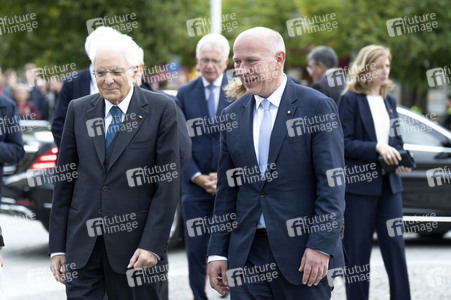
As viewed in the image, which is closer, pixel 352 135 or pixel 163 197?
pixel 163 197

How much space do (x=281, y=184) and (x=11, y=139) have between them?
3369 millimetres

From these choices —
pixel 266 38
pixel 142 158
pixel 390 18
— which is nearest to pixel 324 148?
pixel 266 38

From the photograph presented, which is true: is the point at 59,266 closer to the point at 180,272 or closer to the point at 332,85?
the point at 332,85

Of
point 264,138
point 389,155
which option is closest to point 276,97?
point 264,138

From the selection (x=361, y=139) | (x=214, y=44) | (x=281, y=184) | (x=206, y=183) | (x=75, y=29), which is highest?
(x=75, y=29)

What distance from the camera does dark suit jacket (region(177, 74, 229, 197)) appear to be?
737 centimetres

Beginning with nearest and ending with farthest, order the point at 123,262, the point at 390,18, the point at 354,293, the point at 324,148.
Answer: the point at 324,148 < the point at 123,262 < the point at 354,293 < the point at 390,18

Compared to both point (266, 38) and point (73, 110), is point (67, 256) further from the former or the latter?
point (266, 38)

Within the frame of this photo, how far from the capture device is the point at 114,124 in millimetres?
4789

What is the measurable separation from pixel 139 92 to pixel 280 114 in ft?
3.09

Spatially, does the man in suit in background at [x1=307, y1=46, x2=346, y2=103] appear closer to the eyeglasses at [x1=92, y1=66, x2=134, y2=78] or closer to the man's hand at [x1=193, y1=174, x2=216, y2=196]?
the man's hand at [x1=193, y1=174, x2=216, y2=196]

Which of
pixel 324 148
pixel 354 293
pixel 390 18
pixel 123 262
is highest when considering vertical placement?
pixel 390 18

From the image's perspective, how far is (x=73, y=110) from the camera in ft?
16.1

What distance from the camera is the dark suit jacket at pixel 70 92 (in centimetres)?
700
